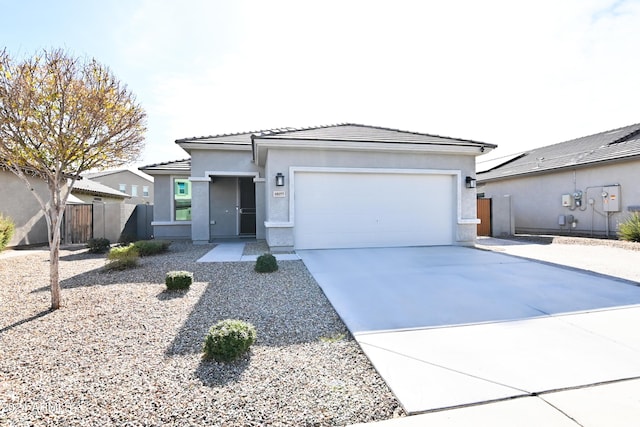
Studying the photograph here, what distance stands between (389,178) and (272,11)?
556 centimetres

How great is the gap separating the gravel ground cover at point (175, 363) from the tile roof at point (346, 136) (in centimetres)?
514

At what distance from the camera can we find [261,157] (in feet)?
34.0

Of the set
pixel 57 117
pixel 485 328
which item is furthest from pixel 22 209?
pixel 485 328

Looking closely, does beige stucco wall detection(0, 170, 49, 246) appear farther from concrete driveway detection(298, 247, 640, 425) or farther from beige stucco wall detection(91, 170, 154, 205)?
beige stucco wall detection(91, 170, 154, 205)

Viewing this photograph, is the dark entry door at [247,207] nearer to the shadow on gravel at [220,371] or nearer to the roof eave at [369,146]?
the roof eave at [369,146]

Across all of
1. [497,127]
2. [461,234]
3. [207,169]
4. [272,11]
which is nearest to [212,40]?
[272,11]

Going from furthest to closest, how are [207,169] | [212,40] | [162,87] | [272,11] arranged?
[207,169] < [162,87] < [212,40] < [272,11]

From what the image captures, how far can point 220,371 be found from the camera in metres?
2.76

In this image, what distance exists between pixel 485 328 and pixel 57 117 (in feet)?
20.4

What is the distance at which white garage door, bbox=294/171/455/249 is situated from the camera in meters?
9.23

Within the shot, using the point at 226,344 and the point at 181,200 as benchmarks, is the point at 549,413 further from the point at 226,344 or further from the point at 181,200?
the point at 181,200

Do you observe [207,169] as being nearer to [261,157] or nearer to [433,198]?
[261,157]

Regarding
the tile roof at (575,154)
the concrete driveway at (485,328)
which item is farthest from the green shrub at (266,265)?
the tile roof at (575,154)

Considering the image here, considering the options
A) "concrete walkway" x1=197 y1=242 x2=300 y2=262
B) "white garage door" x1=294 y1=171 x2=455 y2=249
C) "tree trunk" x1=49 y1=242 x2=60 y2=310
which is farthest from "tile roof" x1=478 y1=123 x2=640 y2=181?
"tree trunk" x1=49 y1=242 x2=60 y2=310
